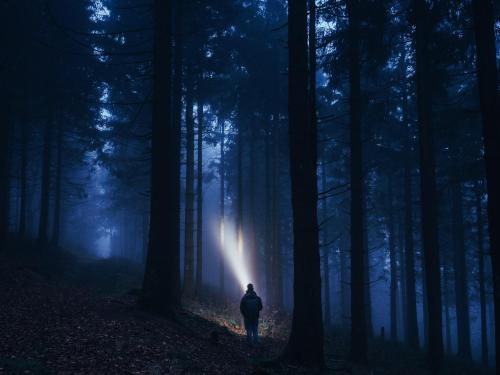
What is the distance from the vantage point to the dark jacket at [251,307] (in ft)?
38.3

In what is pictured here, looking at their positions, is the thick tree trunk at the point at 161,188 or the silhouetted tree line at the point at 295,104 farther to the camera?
the thick tree trunk at the point at 161,188

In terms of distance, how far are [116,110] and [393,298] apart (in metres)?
21.2

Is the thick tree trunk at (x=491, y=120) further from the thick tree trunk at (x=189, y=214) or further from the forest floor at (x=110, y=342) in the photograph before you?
the thick tree trunk at (x=189, y=214)

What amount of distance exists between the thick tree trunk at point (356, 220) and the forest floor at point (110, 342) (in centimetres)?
81

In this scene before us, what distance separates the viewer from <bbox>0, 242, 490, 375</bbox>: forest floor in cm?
604

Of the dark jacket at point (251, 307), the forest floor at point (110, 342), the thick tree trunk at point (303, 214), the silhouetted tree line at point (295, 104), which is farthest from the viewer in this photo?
the dark jacket at point (251, 307)

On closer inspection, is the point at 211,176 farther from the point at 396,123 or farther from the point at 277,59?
the point at 396,123

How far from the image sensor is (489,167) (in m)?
6.79

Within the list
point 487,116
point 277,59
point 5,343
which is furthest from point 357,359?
point 277,59

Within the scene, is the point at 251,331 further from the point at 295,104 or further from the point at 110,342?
the point at 295,104

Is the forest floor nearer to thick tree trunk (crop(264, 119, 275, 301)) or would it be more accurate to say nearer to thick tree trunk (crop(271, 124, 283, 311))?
thick tree trunk (crop(271, 124, 283, 311))

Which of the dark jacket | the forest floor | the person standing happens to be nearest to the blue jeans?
the person standing

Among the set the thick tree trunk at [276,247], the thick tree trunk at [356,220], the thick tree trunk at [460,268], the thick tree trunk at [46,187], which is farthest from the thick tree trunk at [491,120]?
the thick tree trunk at [46,187]

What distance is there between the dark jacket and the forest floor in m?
0.78
